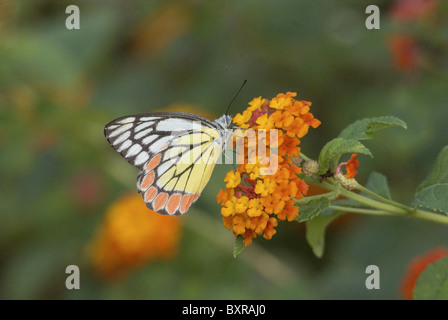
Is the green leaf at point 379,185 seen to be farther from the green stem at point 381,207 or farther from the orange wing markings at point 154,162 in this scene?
the orange wing markings at point 154,162

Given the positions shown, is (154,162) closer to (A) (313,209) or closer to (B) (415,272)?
(A) (313,209)

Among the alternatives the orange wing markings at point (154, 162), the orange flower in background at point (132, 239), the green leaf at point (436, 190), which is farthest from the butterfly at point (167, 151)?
the orange flower in background at point (132, 239)

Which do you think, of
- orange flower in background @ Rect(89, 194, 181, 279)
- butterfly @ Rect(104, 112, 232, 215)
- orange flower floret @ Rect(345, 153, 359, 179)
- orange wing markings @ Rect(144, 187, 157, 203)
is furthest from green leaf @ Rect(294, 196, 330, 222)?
orange flower in background @ Rect(89, 194, 181, 279)

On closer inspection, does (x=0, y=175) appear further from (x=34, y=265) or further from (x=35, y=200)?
(x=34, y=265)

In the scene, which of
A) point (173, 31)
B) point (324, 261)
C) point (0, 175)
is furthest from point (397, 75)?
point (0, 175)

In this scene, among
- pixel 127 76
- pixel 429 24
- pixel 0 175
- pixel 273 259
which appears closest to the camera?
pixel 429 24

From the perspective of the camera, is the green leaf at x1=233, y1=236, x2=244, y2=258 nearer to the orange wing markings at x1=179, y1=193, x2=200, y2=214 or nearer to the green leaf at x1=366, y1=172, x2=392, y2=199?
the orange wing markings at x1=179, y1=193, x2=200, y2=214
